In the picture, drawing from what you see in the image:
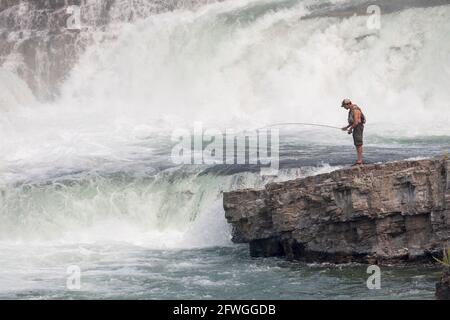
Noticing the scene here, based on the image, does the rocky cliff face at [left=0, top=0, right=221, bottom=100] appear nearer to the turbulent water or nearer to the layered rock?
the turbulent water

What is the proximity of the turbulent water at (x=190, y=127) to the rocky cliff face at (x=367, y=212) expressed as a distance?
437 mm

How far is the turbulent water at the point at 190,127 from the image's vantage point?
21094 mm

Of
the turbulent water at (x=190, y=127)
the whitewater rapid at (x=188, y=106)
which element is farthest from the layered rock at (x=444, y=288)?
the whitewater rapid at (x=188, y=106)

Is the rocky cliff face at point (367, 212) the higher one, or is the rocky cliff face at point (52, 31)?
the rocky cliff face at point (52, 31)

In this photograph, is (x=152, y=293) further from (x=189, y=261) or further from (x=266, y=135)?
(x=266, y=135)

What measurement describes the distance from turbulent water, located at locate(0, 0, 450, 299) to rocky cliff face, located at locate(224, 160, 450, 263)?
0.44 meters

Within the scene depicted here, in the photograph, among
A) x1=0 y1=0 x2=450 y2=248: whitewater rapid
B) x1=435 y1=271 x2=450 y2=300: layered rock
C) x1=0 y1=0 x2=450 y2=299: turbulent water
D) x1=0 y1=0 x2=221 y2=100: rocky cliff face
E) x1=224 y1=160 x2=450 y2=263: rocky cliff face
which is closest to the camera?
x1=435 y1=271 x2=450 y2=300: layered rock

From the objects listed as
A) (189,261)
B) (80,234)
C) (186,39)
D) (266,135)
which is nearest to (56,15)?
(186,39)

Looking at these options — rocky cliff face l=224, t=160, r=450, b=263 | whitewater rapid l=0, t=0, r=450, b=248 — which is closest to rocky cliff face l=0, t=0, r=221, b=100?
whitewater rapid l=0, t=0, r=450, b=248

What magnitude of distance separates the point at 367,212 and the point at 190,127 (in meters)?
A: 17.2

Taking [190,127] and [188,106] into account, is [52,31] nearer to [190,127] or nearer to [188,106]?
[188,106]

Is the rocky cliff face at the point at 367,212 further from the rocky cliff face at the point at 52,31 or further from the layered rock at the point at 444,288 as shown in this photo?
the rocky cliff face at the point at 52,31

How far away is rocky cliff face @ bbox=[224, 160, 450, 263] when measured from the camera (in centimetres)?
2003
